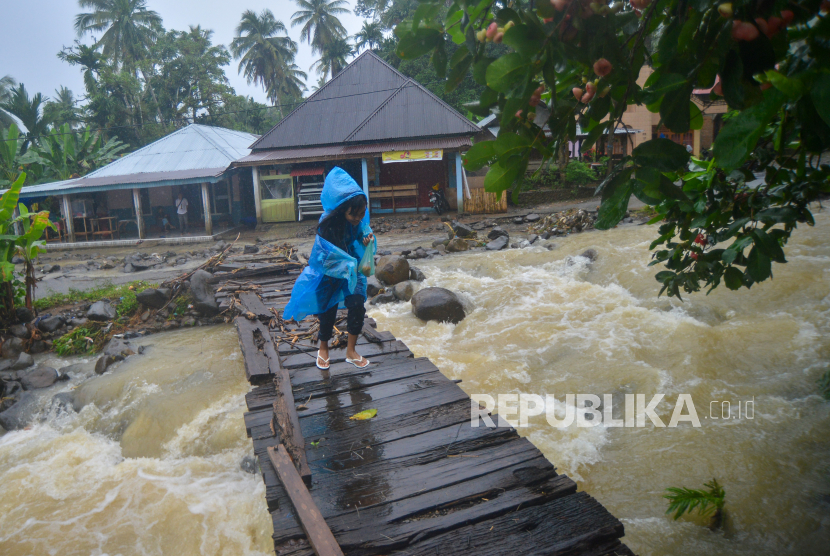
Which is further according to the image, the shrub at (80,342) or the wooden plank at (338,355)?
the shrub at (80,342)

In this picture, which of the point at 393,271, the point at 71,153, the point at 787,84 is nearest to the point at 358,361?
the point at 787,84

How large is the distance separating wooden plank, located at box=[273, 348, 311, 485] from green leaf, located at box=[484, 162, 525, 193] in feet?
6.99

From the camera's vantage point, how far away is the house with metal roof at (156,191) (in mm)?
18703

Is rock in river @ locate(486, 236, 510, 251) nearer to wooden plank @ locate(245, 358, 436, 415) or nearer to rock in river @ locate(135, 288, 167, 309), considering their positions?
rock in river @ locate(135, 288, 167, 309)

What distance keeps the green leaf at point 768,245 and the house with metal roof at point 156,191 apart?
60.4 ft

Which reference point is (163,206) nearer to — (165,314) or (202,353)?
(165,314)

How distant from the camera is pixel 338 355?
15.7 feet

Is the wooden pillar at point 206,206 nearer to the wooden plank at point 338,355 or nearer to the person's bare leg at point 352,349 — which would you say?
the wooden plank at point 338,355

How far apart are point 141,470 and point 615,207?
509 cm

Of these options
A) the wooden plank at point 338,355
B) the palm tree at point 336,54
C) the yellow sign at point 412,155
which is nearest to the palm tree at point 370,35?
the palm tree at point 336,54

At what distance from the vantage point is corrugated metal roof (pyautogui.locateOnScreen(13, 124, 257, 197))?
Answer: 18.0m

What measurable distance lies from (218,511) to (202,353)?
3.61 meters

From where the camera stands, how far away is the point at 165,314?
8.79 m

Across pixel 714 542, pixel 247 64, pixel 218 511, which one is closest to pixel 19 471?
pixel 218 511
